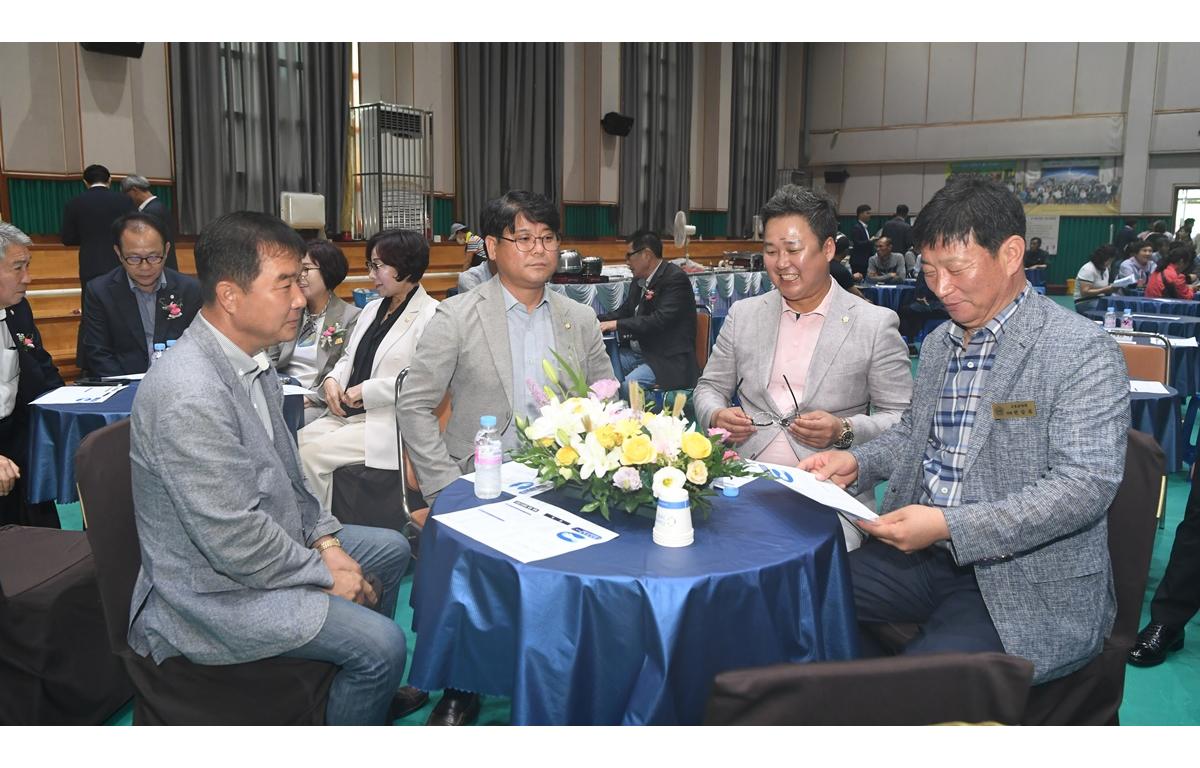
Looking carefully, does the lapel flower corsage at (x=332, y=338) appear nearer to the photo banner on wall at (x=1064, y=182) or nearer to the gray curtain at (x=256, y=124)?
the gray curtain at (x=256, y=124)

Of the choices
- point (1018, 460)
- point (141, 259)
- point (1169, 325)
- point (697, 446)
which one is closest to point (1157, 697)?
point (1018, 460)

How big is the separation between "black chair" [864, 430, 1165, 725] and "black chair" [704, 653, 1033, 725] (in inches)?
33.8

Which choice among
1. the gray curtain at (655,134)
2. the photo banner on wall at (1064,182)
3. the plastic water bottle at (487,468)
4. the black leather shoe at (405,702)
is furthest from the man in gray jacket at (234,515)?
the photo banner on wall at (1064,182)

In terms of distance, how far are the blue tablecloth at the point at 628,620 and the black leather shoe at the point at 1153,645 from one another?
1429mm

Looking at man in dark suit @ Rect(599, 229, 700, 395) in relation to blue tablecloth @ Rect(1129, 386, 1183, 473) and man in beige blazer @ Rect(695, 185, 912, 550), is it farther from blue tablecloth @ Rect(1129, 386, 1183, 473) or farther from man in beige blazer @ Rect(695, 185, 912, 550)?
man in beige blazer @ Rect(695, 185, 912, 550)

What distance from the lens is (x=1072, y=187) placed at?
16.0m

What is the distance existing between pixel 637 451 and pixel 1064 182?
1722 centimetres

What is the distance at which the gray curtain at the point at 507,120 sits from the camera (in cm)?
1199

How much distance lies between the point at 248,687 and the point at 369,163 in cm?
986

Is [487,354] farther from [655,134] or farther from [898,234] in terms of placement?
[655,134]

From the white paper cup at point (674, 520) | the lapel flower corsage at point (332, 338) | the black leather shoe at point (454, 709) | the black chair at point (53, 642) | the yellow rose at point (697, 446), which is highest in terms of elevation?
the yellow rose at point (697, 446)

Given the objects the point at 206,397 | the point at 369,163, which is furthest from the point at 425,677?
the point at 369,163

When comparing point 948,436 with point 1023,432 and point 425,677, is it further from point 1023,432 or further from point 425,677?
point 425,677

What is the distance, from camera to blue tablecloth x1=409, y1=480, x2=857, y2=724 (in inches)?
60.9
